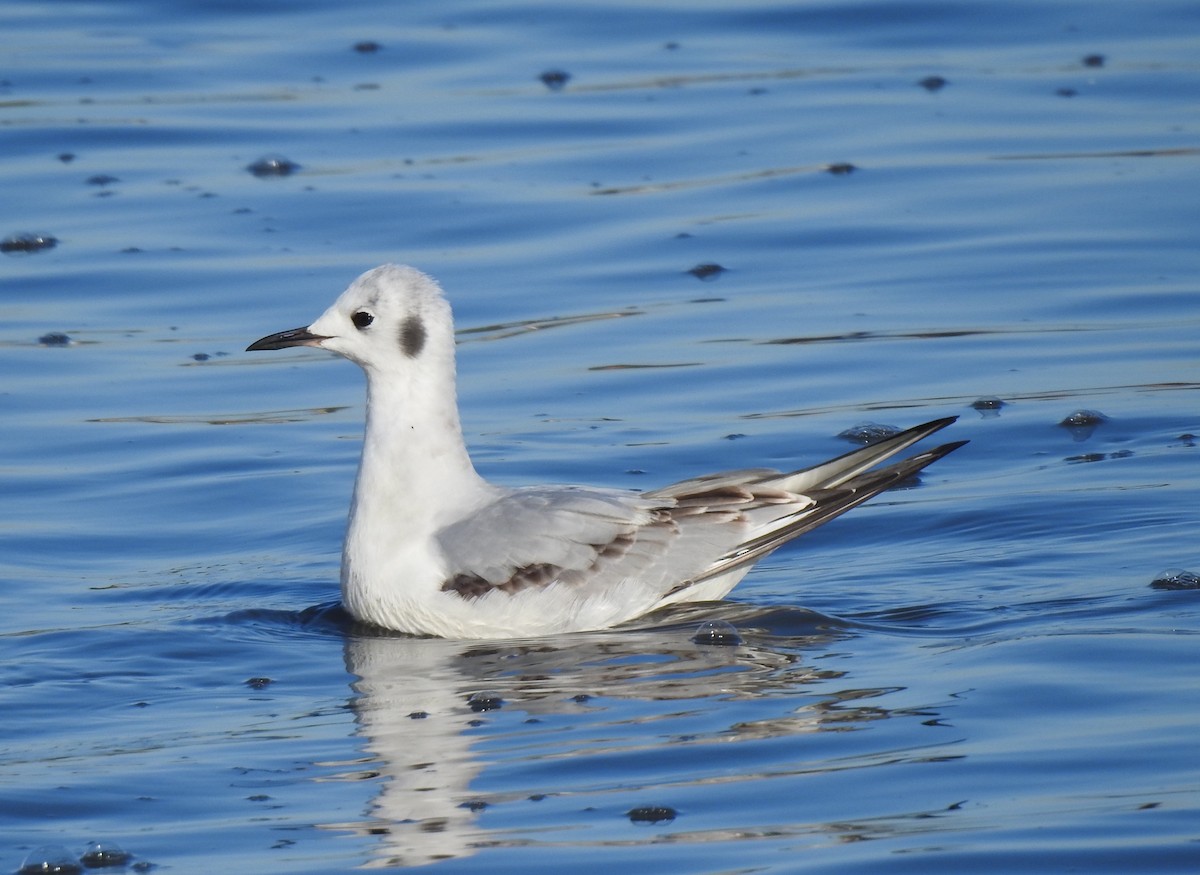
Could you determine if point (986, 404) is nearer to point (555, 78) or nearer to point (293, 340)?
point (293, 340)

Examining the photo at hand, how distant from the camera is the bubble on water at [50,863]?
225 inches

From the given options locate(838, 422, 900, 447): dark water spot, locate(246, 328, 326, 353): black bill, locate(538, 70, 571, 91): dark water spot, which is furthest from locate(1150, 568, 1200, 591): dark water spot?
locate(538, 70, 571, 91): dark water spot

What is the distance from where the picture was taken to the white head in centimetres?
838

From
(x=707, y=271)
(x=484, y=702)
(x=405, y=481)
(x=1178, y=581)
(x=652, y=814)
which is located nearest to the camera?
(x=652, y=814)

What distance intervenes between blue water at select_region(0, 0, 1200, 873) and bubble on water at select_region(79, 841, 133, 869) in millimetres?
63

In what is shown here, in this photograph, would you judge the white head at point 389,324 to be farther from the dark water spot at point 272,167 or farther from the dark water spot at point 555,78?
the dark water spot at point 555,78

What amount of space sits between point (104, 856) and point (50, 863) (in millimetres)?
145

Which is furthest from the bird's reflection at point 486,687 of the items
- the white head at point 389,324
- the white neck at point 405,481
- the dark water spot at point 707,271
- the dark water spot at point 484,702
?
the dark water spot at point 707,271

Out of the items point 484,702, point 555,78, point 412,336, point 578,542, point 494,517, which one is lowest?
point 484,702

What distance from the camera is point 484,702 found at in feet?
23.3

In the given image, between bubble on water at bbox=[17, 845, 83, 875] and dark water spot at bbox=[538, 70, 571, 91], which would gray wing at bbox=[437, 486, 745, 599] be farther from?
dark water spot at bbox=[538, 70, 571, 91]

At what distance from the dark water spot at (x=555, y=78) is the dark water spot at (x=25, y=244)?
498 cm

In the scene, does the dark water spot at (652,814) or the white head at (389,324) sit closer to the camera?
the dark water spot at (652,814)

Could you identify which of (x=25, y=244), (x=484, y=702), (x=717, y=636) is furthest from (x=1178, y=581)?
(x=25, y=244)
